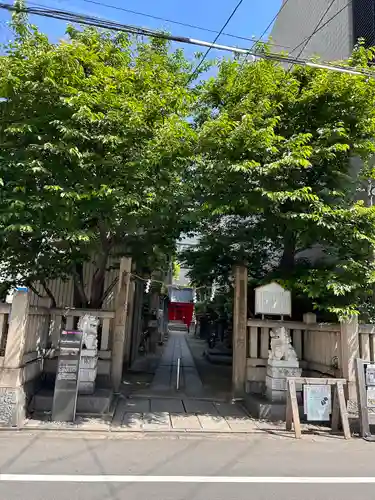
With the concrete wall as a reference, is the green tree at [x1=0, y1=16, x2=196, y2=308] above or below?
below

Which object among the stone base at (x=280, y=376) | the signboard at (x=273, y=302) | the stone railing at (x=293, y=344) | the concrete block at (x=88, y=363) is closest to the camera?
the concrete block at (x=88, y=363)

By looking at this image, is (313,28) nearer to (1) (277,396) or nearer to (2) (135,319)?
(2) (135,319)

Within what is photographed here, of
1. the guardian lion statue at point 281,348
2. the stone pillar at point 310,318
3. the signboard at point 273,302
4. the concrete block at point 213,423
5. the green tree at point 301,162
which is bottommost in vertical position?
the concrete block at point 213,423

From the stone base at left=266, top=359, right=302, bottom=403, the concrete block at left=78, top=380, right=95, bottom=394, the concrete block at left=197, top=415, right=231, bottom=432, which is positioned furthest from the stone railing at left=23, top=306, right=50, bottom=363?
the stone base at left=266, top=359, right=302, bottom=403

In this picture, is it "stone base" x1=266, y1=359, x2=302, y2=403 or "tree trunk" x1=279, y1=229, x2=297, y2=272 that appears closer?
"stone base" x1=266, y1=359, x2=302, y2=403

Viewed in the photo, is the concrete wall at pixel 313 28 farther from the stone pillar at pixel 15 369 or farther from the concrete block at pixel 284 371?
the stone pillar at pixel 15 369

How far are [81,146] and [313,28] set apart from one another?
1057cm

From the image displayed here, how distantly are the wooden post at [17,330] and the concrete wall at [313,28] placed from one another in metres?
9.19

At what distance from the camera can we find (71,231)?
6.25 metres

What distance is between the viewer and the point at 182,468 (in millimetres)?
4531

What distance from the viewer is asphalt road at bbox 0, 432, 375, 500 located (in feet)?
12.6

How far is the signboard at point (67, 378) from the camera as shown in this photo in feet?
20.5

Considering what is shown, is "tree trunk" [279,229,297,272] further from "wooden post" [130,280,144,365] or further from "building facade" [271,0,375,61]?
"wooden post" [130,280,144,365]

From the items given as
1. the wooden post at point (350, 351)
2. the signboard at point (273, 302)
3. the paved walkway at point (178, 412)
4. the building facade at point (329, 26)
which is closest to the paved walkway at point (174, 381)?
the paved walkway at point (178, 412)
